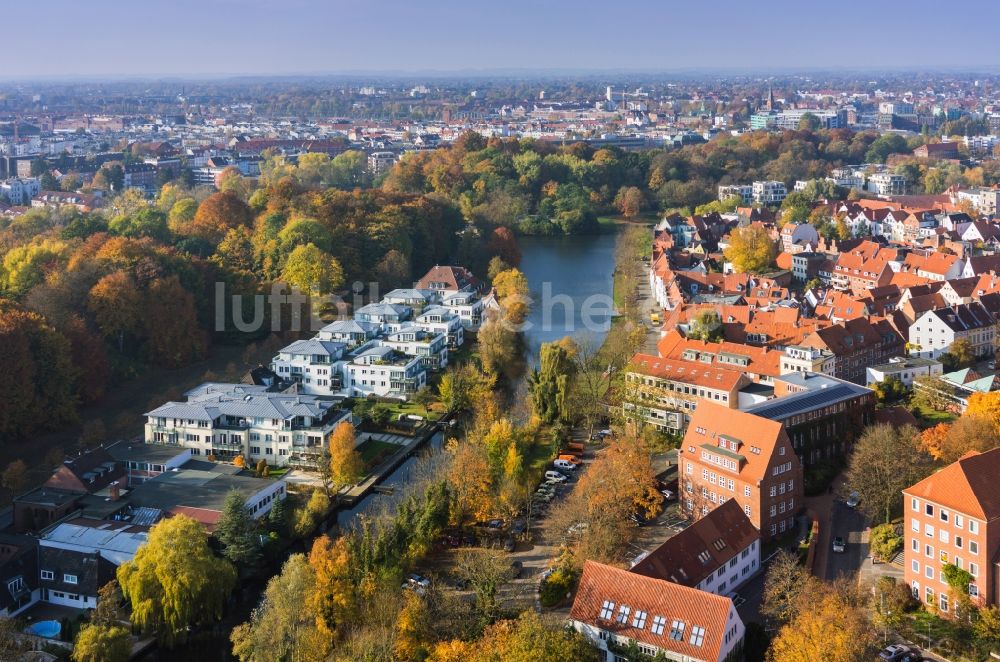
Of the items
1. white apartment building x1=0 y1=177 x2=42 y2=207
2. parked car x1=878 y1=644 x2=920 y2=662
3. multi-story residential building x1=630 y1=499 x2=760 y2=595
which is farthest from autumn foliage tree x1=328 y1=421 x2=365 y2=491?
white apartment building x1=0 y1=177 x2=42 y2=207

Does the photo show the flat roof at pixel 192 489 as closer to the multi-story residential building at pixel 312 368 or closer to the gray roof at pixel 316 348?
the multi-story residential building at pixel 312 368

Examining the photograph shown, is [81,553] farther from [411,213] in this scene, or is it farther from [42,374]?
[411,213]

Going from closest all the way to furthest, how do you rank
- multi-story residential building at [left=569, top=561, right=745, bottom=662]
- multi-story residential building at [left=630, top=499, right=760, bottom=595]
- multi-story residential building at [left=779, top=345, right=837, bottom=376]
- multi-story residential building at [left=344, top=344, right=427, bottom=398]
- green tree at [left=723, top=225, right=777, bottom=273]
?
1. multi-story residential building at [left=569, top=561, right=745, bottom=662]
2. multi-story residential building at [left=630, top=499, right=760, bottom=595]
3. multi-story residential building at [left=779, top=345, right=837, bottom=376]
4. multi-story residential building at [left=344, top=344, right=427, bottom=398]
5. green tree at [left=723, top=225, right=777, bottom=273]

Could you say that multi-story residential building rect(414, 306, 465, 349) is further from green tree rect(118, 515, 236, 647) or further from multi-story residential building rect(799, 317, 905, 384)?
green tree rect(118, 515, 236, 647)

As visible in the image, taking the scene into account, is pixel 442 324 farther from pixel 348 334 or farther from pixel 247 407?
pixel 247 407

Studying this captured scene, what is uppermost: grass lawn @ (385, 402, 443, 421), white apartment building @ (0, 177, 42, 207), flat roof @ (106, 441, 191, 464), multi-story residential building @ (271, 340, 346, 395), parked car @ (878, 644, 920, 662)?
white apartment building @ (0, 177, 42, 207)

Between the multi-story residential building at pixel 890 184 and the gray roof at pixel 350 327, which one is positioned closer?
the gray roof at pixel 350 327

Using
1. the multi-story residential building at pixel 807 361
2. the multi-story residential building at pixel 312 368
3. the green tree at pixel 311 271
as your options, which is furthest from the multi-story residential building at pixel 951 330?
the green tree at pixel 311 271
